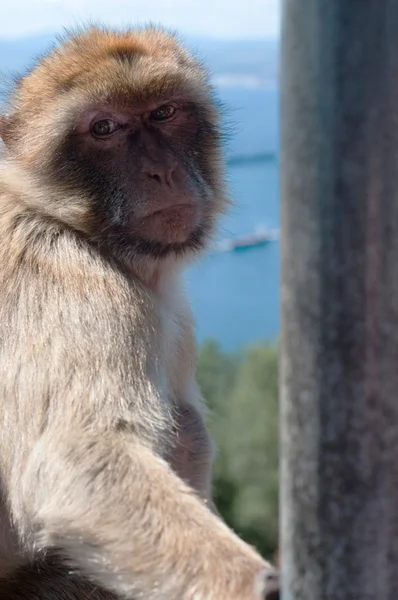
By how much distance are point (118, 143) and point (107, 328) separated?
26.8 inches

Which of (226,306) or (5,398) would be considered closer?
(5,398)

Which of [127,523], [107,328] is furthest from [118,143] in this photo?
[127,523]

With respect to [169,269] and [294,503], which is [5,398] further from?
[294,503]

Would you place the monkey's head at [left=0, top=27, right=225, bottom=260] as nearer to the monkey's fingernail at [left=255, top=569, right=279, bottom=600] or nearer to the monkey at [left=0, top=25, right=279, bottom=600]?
the monkey at [left=0, top=25, right=279, bottom=600]

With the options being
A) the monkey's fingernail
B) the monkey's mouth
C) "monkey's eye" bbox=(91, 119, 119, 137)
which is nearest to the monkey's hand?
the monkey's fingernail

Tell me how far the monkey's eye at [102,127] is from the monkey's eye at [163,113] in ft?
0.56

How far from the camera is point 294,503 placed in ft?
4.19

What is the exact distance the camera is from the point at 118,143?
2873 millimetres

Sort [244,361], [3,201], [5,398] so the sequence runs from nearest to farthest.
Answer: [5,398] → [3,201] → [244,361]

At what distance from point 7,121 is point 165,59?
61 centimetres

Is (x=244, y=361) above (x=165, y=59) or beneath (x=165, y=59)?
beneath

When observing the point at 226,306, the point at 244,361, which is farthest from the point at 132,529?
the point at 226,306

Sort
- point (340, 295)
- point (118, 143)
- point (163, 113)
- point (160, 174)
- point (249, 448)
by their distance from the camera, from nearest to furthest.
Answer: point (340, 295) < point (160, 174) < point (118, 143) < point (163, 113) < point (249, 448)

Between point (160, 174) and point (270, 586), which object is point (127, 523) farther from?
point (160, 174)
